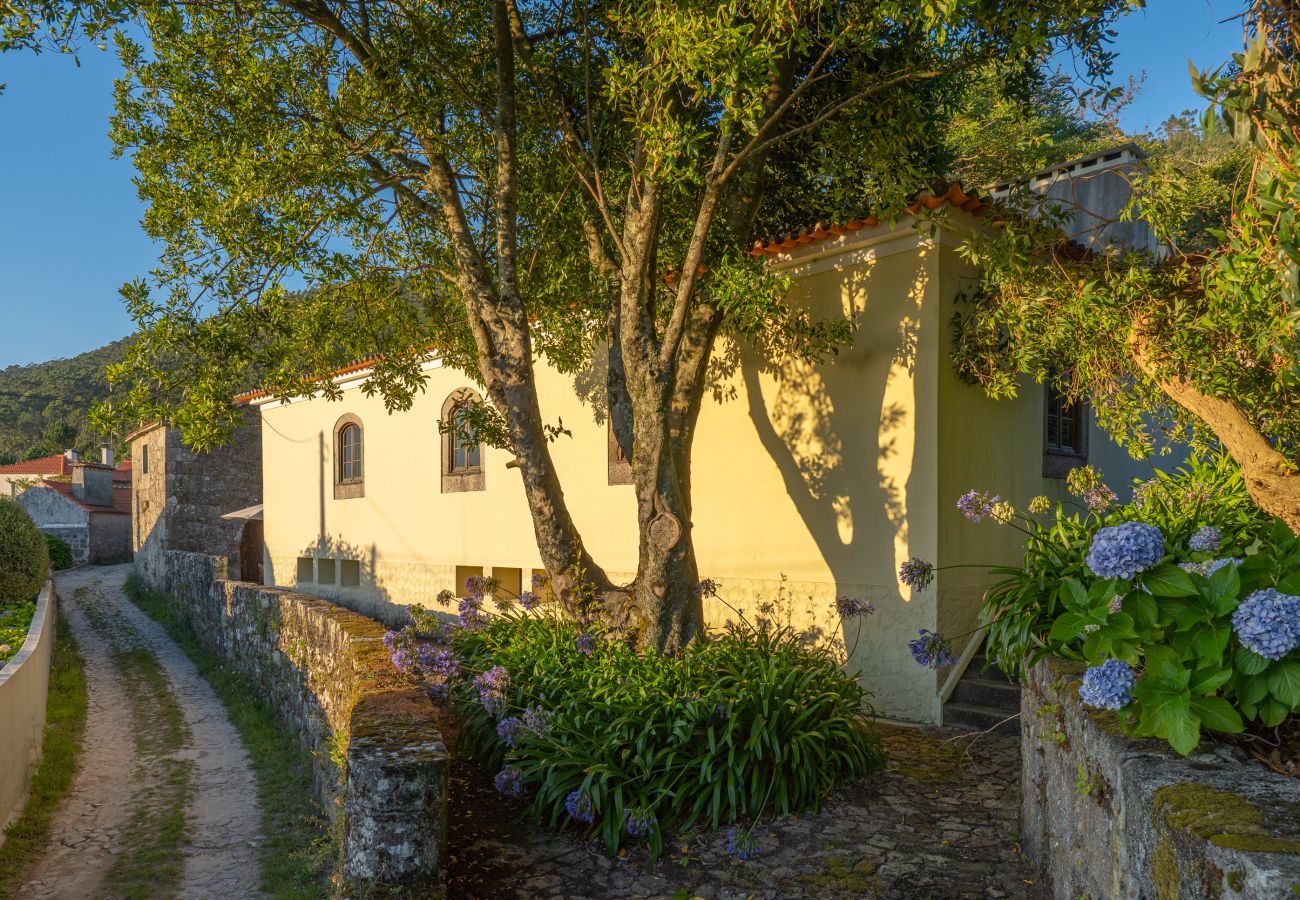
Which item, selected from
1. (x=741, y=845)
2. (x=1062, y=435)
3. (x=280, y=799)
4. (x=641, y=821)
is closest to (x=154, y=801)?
(x=280, y=799)

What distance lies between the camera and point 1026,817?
14.0ft

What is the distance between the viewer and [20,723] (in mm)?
7594

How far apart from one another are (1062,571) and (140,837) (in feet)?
23.0

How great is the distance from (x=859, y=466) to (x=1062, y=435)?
264 cm

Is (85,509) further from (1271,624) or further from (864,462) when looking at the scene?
(1271,624)

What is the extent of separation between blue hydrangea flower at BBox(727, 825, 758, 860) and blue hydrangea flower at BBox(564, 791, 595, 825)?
29.8 inches

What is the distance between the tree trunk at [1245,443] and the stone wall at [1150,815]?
7.78 ft

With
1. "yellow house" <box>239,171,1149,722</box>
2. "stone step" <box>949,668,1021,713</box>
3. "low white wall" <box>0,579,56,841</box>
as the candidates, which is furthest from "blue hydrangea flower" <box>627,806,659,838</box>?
"low white wall" <box>0,579,56,841</box>

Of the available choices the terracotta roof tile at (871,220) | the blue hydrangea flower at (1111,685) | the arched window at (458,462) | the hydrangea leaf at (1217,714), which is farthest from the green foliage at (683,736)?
the arched window at (458,462)

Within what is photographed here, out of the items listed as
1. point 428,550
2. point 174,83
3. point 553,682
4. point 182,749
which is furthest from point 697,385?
point 428,550

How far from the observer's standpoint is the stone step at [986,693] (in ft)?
21.9

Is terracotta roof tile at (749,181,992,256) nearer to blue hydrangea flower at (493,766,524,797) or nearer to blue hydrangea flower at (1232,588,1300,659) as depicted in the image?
blue hydrangea flower at (493,766,524,797)

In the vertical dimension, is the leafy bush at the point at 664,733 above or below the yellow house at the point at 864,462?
below

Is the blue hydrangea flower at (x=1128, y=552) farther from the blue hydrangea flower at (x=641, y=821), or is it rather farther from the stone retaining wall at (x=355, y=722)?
the stone retaining wall at (x=355, y=722)
